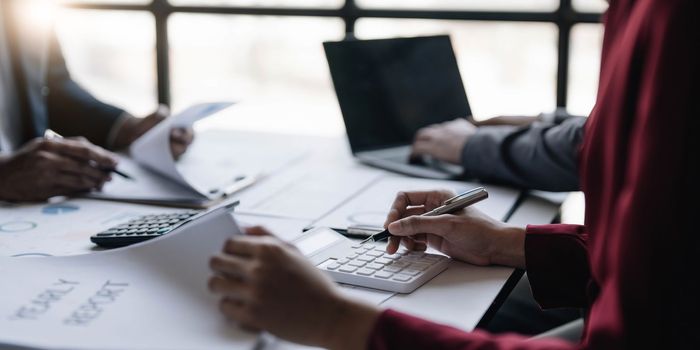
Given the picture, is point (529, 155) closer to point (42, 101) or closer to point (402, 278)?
point (402, 278)

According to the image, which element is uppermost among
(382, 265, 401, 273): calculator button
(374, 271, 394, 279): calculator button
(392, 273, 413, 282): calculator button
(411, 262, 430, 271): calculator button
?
(374, 271, 394, 279): calculator button

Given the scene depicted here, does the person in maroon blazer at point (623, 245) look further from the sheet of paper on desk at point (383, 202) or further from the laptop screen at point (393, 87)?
the laptop screen at point (393, 87)

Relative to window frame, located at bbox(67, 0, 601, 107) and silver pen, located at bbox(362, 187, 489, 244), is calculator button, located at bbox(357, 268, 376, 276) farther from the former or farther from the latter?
window frame, located at bbox(67, 0, 601, 107)

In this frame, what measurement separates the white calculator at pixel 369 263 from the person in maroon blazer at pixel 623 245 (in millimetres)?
188

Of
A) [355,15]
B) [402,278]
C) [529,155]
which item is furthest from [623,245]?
[355,15]

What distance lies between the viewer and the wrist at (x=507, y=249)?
1.09m

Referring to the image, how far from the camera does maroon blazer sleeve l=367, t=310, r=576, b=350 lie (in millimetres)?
767

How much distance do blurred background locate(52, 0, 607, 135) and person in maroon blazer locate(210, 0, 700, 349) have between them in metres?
1.14

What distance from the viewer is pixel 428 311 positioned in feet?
3.05

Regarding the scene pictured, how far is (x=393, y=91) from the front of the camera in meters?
1.78

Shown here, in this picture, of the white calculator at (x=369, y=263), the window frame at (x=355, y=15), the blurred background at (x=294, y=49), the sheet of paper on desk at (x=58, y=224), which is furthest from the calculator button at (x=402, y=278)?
the window frame at (x=355, y=15)

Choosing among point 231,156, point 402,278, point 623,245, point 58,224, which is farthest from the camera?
point 231,156

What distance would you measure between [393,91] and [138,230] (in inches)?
31.0

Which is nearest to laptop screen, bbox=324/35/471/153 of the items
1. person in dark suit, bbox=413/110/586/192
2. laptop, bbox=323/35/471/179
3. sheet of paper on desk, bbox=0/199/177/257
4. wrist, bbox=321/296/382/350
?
laptop, bbox=323/35/471/179
